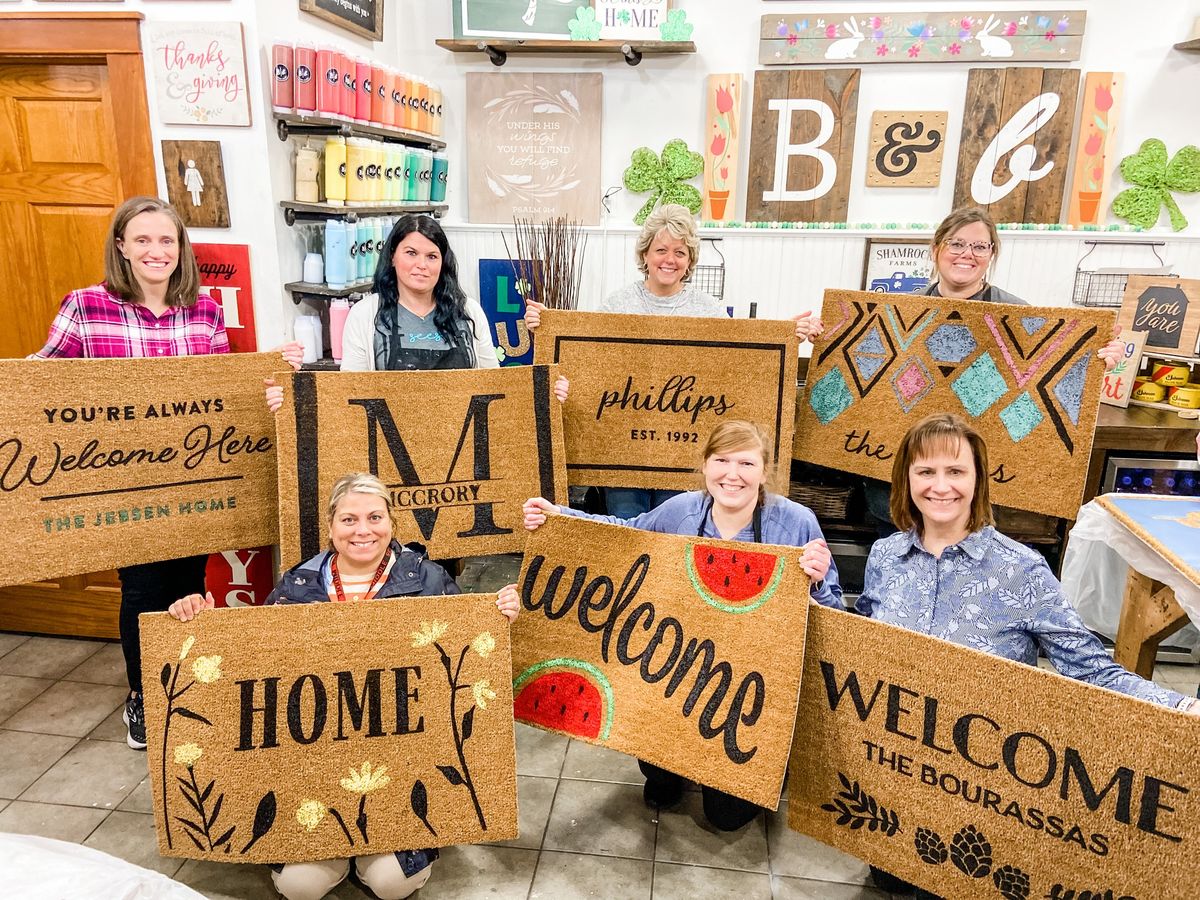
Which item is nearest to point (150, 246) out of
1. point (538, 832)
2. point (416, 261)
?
point (416, 261)

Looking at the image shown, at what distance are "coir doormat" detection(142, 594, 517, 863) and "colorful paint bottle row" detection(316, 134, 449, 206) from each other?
76.0 inches

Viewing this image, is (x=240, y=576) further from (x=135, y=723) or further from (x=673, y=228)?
(x=673, y=228)

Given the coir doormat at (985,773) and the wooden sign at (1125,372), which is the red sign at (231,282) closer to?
the coir doormat at (985,773)

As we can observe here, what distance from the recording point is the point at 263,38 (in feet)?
9.05

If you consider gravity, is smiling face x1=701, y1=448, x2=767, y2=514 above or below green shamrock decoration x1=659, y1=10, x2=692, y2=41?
below

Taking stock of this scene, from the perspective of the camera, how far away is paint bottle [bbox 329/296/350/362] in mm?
3166

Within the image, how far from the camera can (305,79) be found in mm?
2844

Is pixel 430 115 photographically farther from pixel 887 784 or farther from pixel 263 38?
pixel 887 784

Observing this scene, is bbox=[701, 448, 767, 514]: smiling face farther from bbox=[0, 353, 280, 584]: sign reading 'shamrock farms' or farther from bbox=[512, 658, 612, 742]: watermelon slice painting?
bbox=[0, 353, 280, 584]: sign reading 'shamrock farms'

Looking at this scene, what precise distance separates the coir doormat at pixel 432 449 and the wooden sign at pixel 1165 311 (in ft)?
7.74

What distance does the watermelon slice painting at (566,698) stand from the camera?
1911 millimetres

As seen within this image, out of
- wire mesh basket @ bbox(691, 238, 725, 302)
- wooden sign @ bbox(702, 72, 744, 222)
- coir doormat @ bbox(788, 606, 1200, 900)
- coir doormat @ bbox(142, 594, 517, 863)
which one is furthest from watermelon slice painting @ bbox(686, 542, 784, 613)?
wooden sign @ bbox(702, 72, 744, 222)

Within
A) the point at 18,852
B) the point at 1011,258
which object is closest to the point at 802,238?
the point at 1011,258

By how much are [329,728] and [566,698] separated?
54 cm
